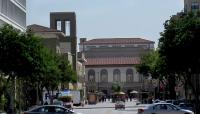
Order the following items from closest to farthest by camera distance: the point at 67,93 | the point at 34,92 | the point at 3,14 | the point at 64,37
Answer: the point at 3,14
the point at 34,92
the point at 67,93
the point at 64,37

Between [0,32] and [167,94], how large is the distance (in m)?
59.5

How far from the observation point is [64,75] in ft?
360

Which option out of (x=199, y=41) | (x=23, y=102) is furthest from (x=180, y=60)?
(x=23, y=102)

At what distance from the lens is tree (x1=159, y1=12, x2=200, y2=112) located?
56.5 metres

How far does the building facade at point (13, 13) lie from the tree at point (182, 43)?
69.1 ft

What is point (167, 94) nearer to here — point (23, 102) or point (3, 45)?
point (23, 102)

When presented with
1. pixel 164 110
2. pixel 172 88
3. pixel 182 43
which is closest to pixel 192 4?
pixel 172 88

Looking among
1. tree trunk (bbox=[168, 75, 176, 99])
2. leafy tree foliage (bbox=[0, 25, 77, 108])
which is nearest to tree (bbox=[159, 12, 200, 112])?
leafy tree foliage (bbox=[0, 25, 77, 108])

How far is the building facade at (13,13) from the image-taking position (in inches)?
3000

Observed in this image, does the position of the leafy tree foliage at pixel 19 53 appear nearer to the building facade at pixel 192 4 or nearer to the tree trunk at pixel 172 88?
the building facade at pixel 192 4

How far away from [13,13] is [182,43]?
32.3m

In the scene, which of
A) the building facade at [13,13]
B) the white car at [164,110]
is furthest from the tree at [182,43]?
the building facade at [13,13]

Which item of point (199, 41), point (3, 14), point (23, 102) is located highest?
point (3, 14)

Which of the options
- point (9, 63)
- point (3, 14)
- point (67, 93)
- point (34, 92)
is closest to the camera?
point (9, 63)
